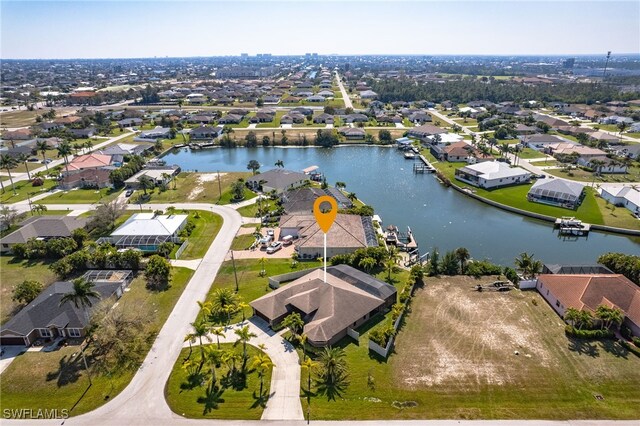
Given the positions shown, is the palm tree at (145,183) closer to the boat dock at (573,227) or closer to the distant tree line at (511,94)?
the boat dock at (573,227)

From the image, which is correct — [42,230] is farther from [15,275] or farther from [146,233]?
[146,233]

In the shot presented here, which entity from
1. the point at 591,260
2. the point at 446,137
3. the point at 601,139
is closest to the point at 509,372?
the point at 591,260

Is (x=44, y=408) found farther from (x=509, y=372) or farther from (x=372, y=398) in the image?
(x=509, y=372)

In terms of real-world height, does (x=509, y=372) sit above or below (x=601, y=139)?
below

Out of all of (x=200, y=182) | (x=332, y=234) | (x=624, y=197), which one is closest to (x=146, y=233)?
(x=332, y=234)

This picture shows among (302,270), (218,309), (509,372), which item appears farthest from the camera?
(302,270)

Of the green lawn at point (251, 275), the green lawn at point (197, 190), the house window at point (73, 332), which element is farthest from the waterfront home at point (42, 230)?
the green lawn at point (251, 275)

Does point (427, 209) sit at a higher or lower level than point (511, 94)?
lower
